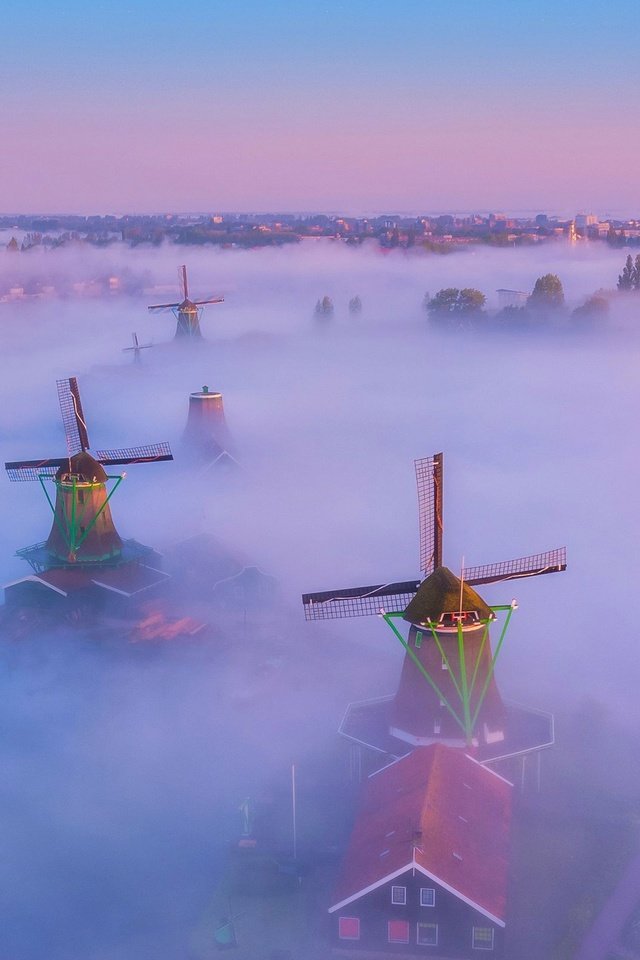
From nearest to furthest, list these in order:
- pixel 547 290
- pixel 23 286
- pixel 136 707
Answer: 1. pixel 136 707
2. pixel 547 290
3. pixel 23 286

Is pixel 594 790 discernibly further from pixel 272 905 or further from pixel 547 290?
pixel 547 290

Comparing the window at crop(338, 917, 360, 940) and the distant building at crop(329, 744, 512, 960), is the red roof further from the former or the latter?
the window at crop(338, 917, 360, 940)

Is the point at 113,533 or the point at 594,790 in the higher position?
the point at 113,533

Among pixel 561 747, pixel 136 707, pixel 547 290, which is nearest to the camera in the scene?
pixel 561 747

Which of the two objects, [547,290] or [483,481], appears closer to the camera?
[483,481]

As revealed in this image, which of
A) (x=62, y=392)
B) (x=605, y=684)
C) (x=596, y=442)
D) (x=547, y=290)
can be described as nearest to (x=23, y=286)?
(x=547, y=290)

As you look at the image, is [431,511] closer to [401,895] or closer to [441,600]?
[441,600]

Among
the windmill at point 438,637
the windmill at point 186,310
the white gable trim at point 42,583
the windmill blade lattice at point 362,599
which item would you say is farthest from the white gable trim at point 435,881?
the windmill at point 186,310

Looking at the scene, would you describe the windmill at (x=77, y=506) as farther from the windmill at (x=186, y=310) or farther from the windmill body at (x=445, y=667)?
the windmill at (x=186, y=310)
